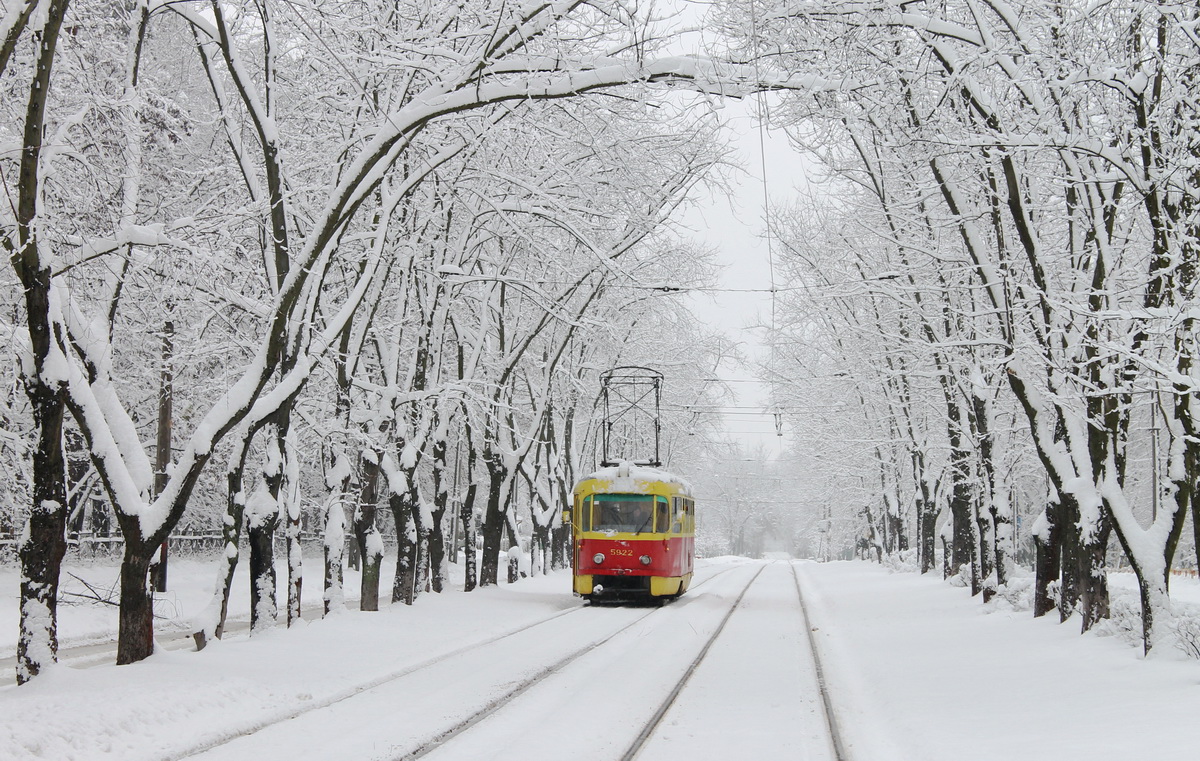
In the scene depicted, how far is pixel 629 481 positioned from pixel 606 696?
13.3 m

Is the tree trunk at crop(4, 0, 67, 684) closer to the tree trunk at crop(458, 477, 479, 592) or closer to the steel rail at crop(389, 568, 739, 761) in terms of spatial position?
the steel rail at crop(389, 568, 739, 761)

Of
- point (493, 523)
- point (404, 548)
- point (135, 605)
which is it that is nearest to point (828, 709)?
point (135, 605)

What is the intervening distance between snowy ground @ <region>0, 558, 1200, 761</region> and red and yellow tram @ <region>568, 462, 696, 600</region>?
5.41 m

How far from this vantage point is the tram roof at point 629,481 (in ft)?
77.1

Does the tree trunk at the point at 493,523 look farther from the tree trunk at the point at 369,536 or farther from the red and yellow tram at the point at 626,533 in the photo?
the tree trunk at the point at 369,536

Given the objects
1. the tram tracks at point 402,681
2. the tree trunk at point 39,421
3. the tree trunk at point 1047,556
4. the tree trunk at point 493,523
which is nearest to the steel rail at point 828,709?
the tram tracks at point 402,681

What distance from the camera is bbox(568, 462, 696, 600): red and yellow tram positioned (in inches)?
910

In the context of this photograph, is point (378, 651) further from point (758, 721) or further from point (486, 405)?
point (486, 405)

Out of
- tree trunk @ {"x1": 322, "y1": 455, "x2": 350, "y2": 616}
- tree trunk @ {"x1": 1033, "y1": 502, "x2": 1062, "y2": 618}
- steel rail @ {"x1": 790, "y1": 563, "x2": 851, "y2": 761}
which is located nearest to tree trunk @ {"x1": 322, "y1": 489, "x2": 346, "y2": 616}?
tree trunk @ {"x1": 322, "y1": 455, "x2": 350, "y2": 616}

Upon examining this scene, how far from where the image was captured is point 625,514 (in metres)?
23.4

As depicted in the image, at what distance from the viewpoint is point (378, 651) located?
1359 cm

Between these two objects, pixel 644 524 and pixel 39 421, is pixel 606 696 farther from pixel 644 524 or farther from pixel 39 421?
pixel 644 524

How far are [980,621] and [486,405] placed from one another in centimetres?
986

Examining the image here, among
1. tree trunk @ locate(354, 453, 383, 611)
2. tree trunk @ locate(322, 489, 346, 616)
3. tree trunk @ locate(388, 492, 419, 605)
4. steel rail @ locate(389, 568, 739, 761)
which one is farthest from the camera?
tree trunk @ locate(388, 492, 419, 605)
